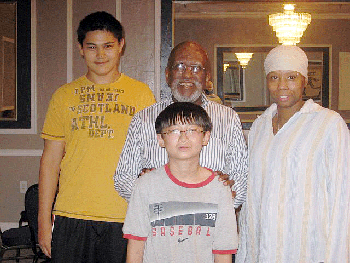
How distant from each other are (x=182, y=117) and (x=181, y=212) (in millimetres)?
347

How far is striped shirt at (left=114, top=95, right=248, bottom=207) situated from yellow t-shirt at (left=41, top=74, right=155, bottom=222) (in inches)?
4.6

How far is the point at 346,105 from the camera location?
20.7ft

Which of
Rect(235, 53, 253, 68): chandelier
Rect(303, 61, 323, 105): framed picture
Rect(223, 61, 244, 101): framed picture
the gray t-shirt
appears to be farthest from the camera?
Rect(303, 61, 323, 105): framed picture

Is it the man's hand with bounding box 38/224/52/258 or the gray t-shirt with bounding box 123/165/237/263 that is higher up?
the gray t-shirt with bounding box 123/165/237/263

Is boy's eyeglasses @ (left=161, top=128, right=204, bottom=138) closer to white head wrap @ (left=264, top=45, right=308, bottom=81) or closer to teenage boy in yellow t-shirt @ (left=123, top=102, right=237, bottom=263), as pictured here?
teenage boy in yellow t-shirt @ (left=123, top=102, right=237, bottom=263)

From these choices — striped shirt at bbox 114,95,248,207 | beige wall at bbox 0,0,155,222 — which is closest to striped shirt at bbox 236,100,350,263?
striped shirt at bbox 114,95,248,207

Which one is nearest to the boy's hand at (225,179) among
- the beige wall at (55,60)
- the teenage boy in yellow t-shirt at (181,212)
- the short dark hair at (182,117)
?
the teenage boy in yellow t-shirt at (181,212)

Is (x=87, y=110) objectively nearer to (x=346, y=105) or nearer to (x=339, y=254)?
(x=339, y=254)

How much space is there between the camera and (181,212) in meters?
1.56

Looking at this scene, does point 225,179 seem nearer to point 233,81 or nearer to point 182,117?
point 182,117

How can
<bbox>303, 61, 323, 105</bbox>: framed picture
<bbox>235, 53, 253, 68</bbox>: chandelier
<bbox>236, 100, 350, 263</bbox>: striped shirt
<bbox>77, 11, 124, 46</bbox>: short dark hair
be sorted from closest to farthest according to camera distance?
<bbox>236, 100, 350, 263</bbox>: striped shirt, <bbox>77, 11, 124, 46</bbox>: short dark hair, <bbox>235, 53, 253, 68</bbox>: chandelier, <bbox>303, 61, 323, 105</bbox>: framed picture

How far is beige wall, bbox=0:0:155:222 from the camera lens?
4.55 meters

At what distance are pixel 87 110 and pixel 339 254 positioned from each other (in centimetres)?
122

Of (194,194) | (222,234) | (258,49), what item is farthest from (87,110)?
(258,49)
